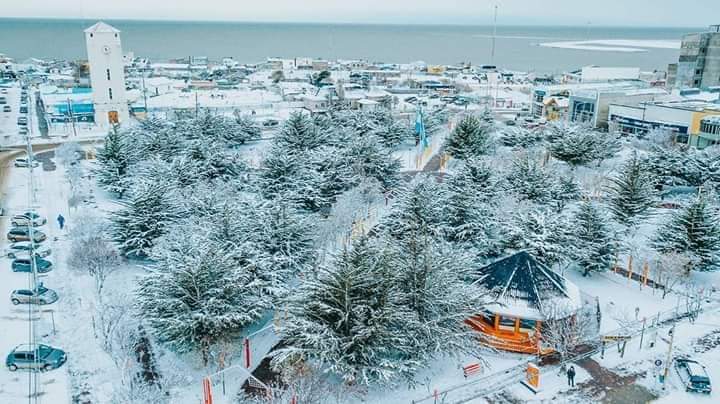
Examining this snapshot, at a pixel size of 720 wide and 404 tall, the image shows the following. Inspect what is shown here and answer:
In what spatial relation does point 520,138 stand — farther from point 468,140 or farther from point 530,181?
point 530,181

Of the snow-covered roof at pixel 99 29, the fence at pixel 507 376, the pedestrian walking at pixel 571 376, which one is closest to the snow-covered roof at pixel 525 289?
the fence at pixel 507 376

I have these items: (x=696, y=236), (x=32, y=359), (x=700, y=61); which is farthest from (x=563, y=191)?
(x=700, y=61)

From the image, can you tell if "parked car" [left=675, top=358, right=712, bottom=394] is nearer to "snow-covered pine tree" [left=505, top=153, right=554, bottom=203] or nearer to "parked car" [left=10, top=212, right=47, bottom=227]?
"snow-covered pine tree" [left=505, top=153, right=554, bottom=203]

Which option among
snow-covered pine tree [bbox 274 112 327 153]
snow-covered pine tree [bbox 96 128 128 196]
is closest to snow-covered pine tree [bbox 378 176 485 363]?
snow-covered pine tree [bbox 274 112 327 153]

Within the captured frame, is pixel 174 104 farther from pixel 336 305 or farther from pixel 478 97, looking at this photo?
pixel 336 305

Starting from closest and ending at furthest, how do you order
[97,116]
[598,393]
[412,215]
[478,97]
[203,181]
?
[598,393], [412,215], [203,181], [97,116], [478,97]

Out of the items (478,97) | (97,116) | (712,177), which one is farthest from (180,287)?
(478,97)

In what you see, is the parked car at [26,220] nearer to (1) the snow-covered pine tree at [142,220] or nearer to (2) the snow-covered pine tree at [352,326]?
(1) the snow-covered pine tree at [142,220]
